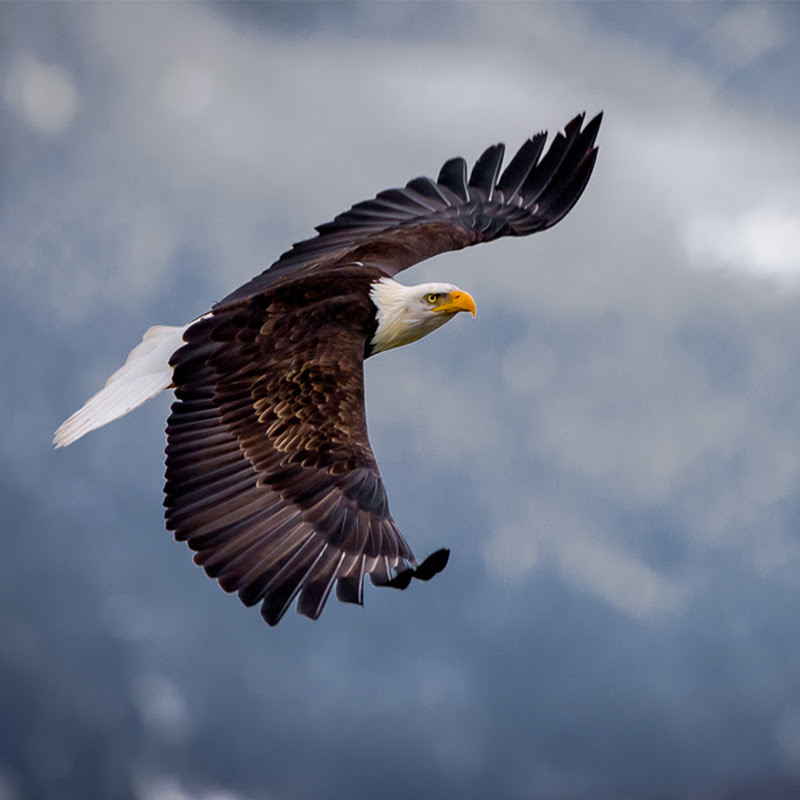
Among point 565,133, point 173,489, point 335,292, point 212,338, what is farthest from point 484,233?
point 173,489

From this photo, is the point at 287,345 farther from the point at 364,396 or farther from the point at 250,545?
the point at 250,545

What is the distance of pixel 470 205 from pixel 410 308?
2.66 meters

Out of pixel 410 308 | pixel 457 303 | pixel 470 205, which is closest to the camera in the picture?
pixel 410 308

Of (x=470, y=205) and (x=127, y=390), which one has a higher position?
(x=470, y=205)

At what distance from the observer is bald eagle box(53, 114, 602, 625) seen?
341 inches

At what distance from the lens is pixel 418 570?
8023mm

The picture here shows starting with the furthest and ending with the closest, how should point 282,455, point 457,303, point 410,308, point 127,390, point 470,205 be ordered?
point 470,205
point 457,303
point 410,308
point 127,390
point 282,455

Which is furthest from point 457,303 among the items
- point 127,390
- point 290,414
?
point 127,390

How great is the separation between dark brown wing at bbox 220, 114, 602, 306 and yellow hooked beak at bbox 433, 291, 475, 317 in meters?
0.78

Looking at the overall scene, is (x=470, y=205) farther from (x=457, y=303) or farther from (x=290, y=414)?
(x=290, y=414)

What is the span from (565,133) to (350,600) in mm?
6144

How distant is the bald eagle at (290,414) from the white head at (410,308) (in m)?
0.01

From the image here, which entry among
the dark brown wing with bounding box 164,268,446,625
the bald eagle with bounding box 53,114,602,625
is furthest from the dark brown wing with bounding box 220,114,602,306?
the dark brown wing with bounding box 164,268,446,625

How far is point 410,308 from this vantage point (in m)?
11.0
